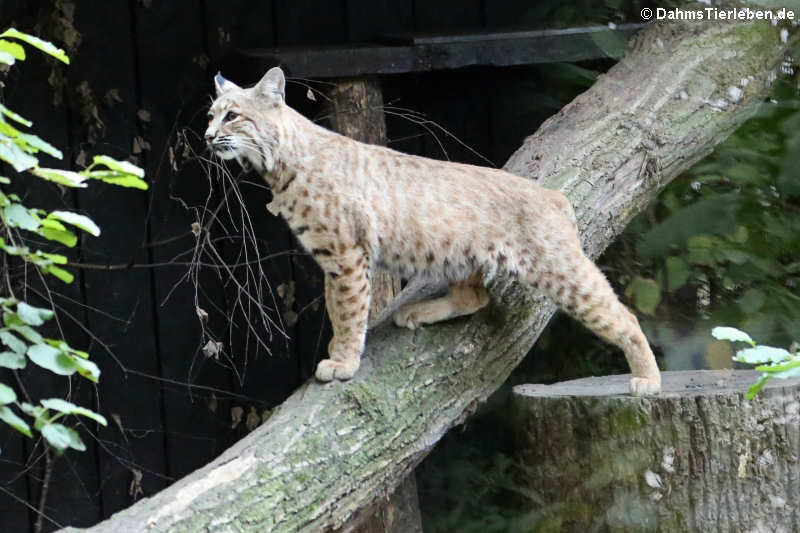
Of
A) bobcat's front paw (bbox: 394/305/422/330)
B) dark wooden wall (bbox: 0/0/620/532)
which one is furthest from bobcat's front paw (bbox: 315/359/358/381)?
dark wooden wall (bbox: 0/0/620/532)

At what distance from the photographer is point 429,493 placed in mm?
5574

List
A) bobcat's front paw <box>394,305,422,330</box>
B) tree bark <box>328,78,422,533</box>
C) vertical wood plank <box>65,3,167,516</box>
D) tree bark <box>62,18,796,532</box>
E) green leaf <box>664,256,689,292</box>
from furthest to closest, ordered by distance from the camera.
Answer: vertical wood plank <box>65,3,167,516</box>, tree bark <box>328,78,422,533</box>, bobcat's front paw <box>394,305,422,330</box>, green leaf <box>664,256,689,292</box>, tree bark <box>62,18,796,532</box>

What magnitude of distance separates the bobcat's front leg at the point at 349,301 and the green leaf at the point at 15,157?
2139 mm

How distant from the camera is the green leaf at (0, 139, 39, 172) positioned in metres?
1.64

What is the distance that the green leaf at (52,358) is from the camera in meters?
1.63

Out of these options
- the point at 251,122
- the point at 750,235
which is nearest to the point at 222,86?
the point at 251,122

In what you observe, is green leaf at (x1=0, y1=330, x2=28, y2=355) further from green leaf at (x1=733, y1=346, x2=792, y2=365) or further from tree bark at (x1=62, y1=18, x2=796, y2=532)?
tree bark at (x1=62, y1=18, x2=796, y2=532)

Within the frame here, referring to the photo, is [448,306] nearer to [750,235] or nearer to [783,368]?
[750,235]

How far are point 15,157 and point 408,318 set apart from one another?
2.37 metres

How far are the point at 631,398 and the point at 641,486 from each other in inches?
12.6

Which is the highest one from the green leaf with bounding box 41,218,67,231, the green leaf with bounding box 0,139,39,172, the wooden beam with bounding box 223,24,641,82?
the wooden beam with bounding box 223,24,641,82

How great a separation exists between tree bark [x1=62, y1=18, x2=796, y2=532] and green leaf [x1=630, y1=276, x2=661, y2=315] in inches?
11.0

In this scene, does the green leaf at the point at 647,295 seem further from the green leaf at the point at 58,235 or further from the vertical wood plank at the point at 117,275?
the green leaf at the point at 58,235

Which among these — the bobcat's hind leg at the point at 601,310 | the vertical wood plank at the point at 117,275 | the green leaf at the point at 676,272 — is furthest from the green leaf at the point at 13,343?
the vertical wood plank at the point at 117,275
